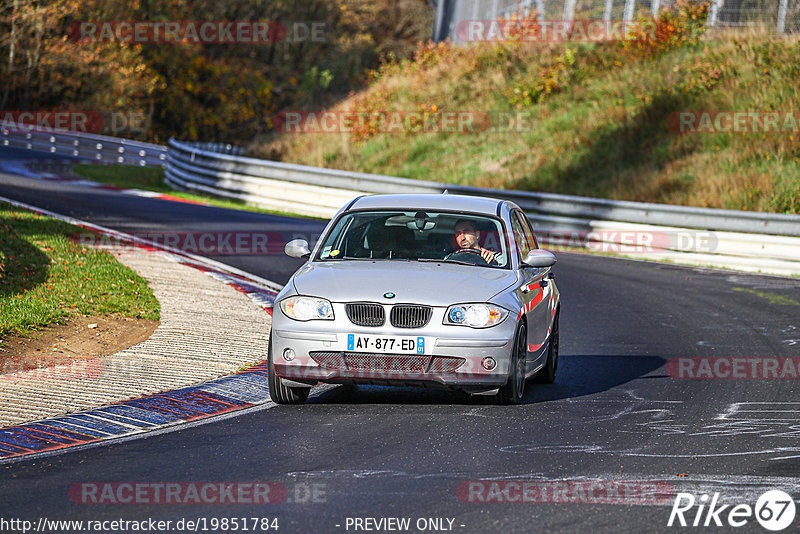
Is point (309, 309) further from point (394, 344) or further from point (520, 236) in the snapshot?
point (520, 236)

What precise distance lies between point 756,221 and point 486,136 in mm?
13843

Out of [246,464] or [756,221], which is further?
[756,221]

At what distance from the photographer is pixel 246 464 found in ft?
23.5

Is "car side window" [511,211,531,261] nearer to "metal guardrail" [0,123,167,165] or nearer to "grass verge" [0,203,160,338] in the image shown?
"grass verge" [0,203,160,338]

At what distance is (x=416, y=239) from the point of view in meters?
10.1

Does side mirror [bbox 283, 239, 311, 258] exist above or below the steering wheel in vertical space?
below

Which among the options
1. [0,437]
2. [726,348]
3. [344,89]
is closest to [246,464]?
[0,437]

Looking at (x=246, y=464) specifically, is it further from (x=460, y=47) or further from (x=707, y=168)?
(x=460, y=47)

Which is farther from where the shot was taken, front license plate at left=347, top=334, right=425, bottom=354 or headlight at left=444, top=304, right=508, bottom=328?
headlight at left=444, top=304, right=508, bottom=328

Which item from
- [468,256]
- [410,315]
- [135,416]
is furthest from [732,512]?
[135,416]

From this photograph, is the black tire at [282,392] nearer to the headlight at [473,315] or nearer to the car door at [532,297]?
the headlight at [473,315]

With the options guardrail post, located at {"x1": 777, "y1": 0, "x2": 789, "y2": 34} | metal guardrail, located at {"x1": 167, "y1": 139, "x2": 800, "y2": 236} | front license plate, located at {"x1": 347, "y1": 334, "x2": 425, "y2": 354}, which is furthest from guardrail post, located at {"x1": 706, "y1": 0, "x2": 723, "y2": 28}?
front license plate, located at {"x1": 347, "y1": 334, "x2": 425, "y2": 354}

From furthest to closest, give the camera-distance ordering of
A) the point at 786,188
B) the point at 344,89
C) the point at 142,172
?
the point at 344,89 → the point at 142,172 → the point at 786,188

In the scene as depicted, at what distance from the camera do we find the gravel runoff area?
29.2ft
